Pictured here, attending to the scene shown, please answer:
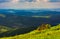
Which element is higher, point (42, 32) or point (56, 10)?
point (56, 10)

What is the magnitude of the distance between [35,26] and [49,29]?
1.67 feet

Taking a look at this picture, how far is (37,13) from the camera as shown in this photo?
5.40 metres

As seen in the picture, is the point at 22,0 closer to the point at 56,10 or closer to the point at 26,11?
the point at 26,11

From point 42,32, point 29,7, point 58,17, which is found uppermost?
point 29,7

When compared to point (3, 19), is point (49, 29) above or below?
below

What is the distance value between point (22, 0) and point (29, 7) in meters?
0.36

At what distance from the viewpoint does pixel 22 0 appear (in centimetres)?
545

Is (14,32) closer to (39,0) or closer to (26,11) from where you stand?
(26,11)

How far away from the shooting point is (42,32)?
529cm

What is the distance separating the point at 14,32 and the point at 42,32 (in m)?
0.98

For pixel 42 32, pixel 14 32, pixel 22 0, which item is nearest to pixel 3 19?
Result: pixel 14 32

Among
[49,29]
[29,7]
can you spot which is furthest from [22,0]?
[49,29]

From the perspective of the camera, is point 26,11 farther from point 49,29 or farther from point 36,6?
point 49,29

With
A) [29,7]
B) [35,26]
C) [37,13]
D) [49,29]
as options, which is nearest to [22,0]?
[29,7]
